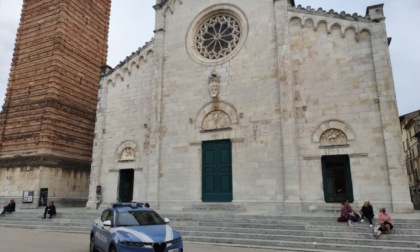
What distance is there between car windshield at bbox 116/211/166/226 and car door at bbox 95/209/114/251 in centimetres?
29

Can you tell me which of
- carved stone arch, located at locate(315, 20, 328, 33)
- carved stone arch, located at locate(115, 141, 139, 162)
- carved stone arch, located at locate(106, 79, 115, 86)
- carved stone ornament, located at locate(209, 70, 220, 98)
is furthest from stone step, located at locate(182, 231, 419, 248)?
carved stone arch, located at locate(106, 79, 115, 86)

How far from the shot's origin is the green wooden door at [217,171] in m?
18.0

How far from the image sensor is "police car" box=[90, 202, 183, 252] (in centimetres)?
758

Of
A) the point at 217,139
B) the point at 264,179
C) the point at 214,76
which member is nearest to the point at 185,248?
the point at 264,179

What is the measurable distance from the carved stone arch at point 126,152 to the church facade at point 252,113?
8 cm

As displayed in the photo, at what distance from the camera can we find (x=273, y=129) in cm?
1727

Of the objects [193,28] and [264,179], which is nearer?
[264,179]

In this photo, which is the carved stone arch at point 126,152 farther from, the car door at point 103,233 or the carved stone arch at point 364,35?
the carved stone arch at point 364,35

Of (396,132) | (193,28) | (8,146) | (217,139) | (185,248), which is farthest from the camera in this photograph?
(8,146)

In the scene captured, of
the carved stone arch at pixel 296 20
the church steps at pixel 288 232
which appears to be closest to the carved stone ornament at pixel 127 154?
the church steps at pixel 288 232

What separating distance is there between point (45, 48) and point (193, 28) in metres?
13.9

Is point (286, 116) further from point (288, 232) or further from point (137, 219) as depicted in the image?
point (137, 219)

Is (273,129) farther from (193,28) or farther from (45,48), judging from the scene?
(45,48)

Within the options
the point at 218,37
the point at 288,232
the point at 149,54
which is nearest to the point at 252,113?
the point at 218,37
